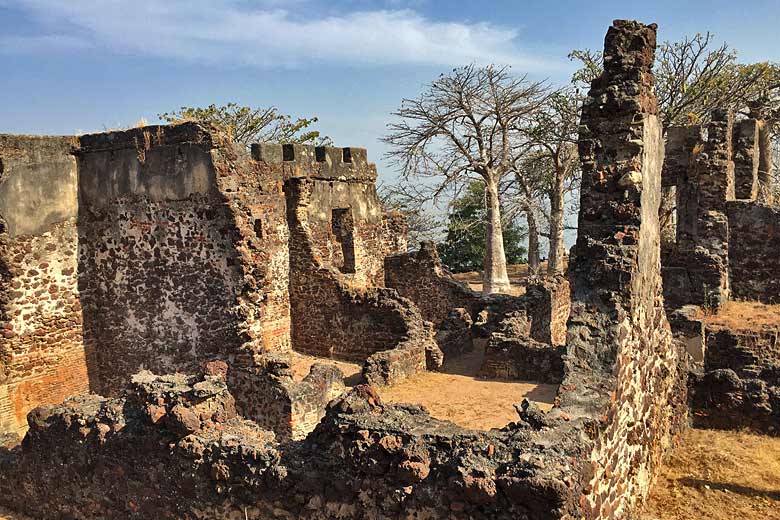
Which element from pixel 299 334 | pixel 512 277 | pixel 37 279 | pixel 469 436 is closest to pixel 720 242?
pixel 299 334

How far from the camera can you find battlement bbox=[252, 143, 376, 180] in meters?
16.0

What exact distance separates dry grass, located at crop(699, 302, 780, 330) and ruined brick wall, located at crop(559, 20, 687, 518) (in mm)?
7777

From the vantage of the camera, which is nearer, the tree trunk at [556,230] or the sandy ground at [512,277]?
the tree trunk at [556,230]

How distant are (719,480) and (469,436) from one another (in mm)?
3686

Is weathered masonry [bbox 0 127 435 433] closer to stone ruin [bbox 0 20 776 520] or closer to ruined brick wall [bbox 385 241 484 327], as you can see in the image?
stone ruin [bbox 0 20 776 520]

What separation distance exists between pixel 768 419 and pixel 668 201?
17.0 metres

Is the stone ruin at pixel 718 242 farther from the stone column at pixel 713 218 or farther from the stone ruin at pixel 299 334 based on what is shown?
the stone ruin at pixel 299 334

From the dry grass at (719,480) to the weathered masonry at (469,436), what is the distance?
0.28 meters

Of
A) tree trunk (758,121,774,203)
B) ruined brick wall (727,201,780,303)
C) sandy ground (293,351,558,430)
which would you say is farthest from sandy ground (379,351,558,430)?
tree trunk (758,121,774,203)

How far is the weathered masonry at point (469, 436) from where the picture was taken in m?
5.21

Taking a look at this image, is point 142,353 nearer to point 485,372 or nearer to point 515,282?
point 485,372

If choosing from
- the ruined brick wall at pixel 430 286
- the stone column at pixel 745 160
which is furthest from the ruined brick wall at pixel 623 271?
the stone column at pixel 745 160

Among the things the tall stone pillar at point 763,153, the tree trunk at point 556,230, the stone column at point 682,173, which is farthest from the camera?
the tree trunk at point 556,230

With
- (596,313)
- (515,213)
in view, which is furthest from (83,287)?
(515,213)
